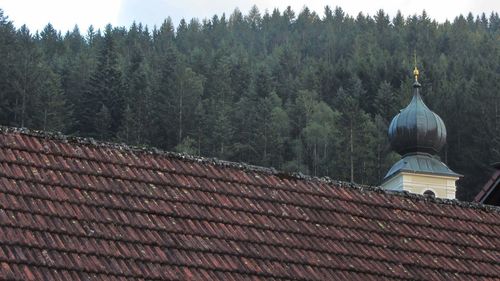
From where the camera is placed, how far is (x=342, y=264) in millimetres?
9250

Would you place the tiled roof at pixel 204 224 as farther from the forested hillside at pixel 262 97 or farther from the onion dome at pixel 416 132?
the forested hillside at pixel 262 97

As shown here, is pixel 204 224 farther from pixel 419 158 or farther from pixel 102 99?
pixel 102 99

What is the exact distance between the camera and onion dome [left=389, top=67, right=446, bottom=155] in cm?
3506

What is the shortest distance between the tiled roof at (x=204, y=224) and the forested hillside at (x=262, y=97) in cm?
3888

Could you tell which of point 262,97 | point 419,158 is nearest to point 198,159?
point 419,158

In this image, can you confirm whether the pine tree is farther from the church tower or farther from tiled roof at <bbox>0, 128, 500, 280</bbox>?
tiled roof at <bbox>0, 128, 500, 280</bbox>

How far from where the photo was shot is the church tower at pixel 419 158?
33.8 metres

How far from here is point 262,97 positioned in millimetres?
68062

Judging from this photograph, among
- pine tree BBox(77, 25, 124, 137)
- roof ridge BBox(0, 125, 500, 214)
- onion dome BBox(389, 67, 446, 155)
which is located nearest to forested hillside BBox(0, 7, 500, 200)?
pine tree BBox(77, 25, 124, 137)

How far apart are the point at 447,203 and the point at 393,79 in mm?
64571

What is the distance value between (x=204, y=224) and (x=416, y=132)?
26.7 metres

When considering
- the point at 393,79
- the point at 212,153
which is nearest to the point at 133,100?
the point at 212,153

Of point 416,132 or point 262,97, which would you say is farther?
point 262,97

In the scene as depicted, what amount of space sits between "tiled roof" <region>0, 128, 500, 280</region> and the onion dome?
24174 millimetres
